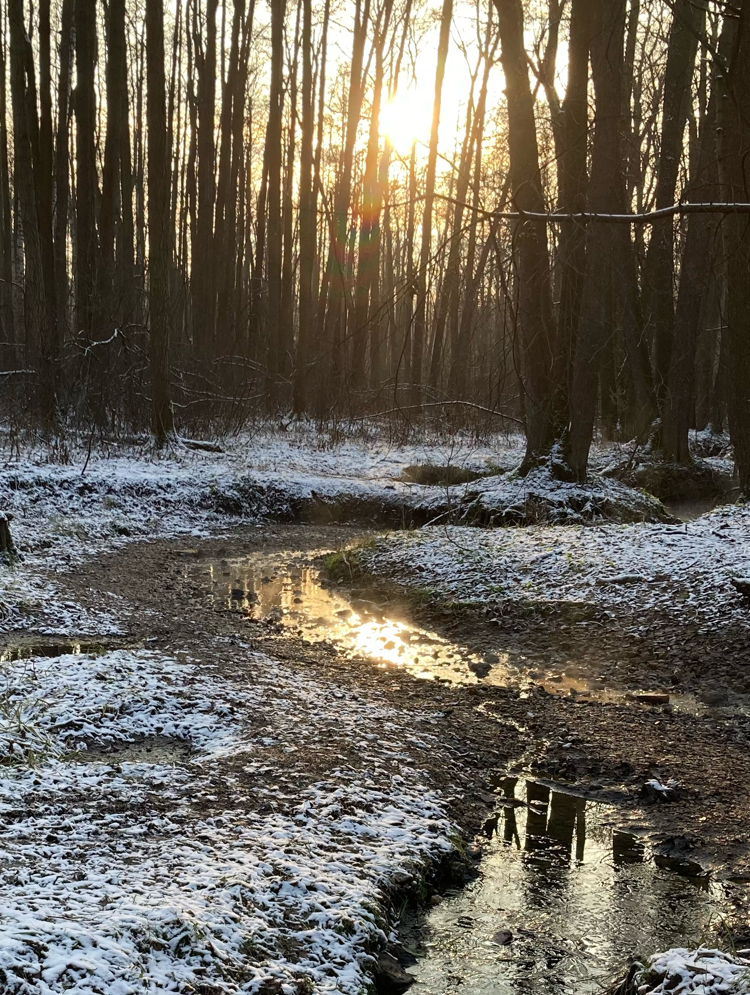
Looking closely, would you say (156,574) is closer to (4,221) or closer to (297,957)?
(297,957)

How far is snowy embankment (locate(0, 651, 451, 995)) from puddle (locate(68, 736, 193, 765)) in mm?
19

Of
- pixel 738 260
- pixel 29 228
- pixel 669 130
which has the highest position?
pixel 669 130

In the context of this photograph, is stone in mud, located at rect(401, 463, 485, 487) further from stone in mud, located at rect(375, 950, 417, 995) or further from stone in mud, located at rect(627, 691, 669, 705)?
stone in mud, located at rect(375, 950, 417, 995)

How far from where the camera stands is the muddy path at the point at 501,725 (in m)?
4.16

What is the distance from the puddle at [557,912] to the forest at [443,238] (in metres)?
2.19

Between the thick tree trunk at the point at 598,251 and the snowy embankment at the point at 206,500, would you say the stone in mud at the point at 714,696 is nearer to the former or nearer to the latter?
the snowy embankment at the point at 206,500

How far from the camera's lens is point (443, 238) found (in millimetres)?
3537

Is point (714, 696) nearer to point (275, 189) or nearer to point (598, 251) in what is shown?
point (598, 251)

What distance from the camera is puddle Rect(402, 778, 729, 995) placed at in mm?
2951

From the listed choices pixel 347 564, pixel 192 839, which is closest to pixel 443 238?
pixel 192 839

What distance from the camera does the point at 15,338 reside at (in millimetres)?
19953

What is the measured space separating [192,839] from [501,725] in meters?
2.43

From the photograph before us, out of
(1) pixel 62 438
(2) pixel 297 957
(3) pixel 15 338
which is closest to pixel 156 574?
(1) pixel 62 438

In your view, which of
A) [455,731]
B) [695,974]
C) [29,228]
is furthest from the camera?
[29,228]
